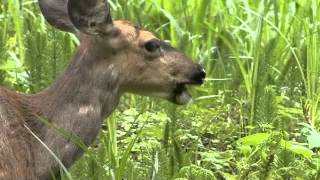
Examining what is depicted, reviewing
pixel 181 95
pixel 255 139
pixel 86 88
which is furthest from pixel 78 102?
pixel 255 139

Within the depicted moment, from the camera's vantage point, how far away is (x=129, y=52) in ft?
20.8

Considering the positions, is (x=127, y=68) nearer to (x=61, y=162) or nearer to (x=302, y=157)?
(x=61, y=162)

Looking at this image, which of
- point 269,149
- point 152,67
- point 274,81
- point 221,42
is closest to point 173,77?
point 152,67

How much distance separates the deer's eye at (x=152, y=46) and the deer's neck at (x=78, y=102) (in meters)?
0.27

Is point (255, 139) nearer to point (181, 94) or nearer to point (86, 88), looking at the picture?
point (181, 94)

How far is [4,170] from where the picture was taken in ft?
19.1

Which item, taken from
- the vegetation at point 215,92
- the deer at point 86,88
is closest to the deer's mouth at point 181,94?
the deer at point 86,88

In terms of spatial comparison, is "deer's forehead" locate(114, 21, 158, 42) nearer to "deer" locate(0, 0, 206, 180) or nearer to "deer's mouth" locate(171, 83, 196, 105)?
"deer" locate(0, 0, 206, 180)

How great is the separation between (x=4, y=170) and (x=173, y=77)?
114 centimetres

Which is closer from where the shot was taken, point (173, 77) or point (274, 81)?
point (173, 77)

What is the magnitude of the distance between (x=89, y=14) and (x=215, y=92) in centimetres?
195

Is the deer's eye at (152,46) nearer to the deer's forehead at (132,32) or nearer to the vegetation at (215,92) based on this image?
the deer's forehead at (132,32)

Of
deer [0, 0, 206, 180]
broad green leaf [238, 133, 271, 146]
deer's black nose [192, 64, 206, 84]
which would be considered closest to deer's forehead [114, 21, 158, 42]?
deer [0, 0, 206, 180]

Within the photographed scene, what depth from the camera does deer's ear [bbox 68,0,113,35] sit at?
619 cm
